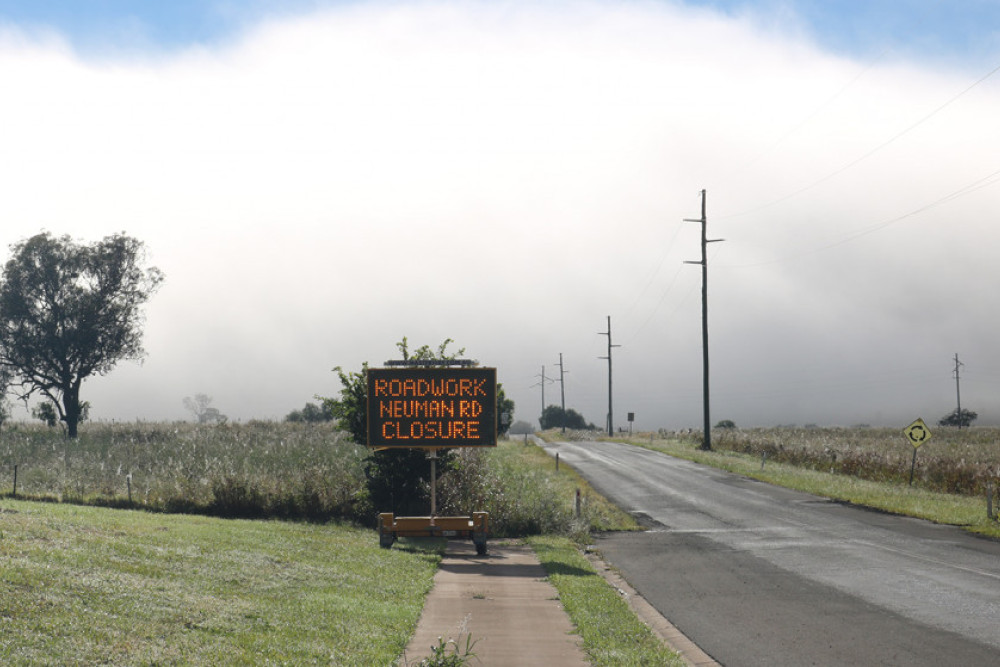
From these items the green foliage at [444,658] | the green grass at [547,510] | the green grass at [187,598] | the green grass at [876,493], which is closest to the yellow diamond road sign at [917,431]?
the green grass at [876,493]

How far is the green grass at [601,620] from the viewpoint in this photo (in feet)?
33.8

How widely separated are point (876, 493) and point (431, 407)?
2115cm

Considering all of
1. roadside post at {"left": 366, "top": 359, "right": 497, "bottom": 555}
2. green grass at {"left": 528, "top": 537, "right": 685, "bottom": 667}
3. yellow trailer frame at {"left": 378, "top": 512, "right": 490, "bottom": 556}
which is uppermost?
roadside post at {"left": 366, "top": 359, "right": 497, "bottom": 555}

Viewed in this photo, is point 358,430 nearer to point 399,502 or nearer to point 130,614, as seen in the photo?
point 399,502

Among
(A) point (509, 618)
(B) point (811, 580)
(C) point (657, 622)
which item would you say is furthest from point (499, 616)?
(B) point (811, 580)

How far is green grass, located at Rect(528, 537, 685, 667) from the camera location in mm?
10305

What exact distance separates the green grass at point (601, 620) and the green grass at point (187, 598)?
2.17 meters

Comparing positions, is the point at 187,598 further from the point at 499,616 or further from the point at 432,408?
the point at 432,408

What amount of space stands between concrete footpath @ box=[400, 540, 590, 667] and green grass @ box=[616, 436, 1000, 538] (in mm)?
14480

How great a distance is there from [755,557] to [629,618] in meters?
8.12

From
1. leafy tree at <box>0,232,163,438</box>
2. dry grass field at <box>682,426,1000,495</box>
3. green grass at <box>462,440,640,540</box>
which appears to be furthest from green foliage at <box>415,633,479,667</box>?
leafy tree at <box>0,232,163,438</box>

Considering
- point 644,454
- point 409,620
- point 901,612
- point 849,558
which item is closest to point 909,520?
point 849,558

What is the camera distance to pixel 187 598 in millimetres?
10086

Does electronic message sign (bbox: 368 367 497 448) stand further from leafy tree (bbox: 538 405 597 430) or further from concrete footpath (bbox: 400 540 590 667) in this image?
leafy tree (bbox: 538 405 597 430)
